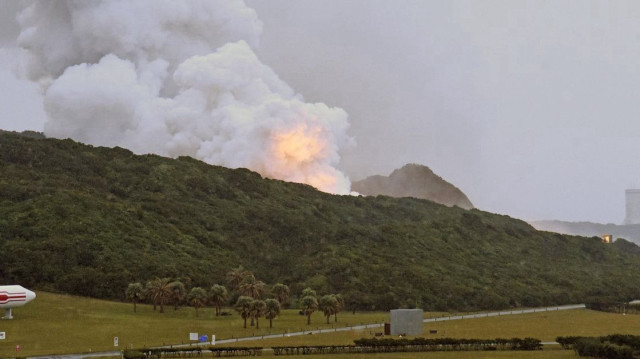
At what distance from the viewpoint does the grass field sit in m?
99.3

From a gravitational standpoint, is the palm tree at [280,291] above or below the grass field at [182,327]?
above

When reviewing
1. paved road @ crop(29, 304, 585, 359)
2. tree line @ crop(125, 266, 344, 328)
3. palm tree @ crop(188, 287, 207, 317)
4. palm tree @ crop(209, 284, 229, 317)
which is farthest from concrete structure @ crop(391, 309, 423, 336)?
palm tree @ crop(188, 287, 207, 317)

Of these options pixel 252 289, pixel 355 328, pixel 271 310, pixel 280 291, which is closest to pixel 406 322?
pixel 355 328

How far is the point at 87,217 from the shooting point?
176500 millimetres

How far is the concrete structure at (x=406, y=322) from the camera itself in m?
116

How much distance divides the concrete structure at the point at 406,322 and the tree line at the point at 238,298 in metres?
17.9

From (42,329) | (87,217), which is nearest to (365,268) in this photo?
(87,217)

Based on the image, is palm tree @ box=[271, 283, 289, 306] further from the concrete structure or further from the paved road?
the concrete structure

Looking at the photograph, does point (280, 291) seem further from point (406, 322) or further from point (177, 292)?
point (406, 322)

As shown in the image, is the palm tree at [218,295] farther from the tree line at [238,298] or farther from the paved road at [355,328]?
the paved road at [355,328]

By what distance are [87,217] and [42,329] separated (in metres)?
64.7

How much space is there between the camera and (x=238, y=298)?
138 m

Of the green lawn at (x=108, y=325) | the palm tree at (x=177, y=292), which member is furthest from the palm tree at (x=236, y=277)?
the palm tree at (x=177, y=292)

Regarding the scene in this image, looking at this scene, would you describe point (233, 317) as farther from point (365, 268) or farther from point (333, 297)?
point (365, 268)
